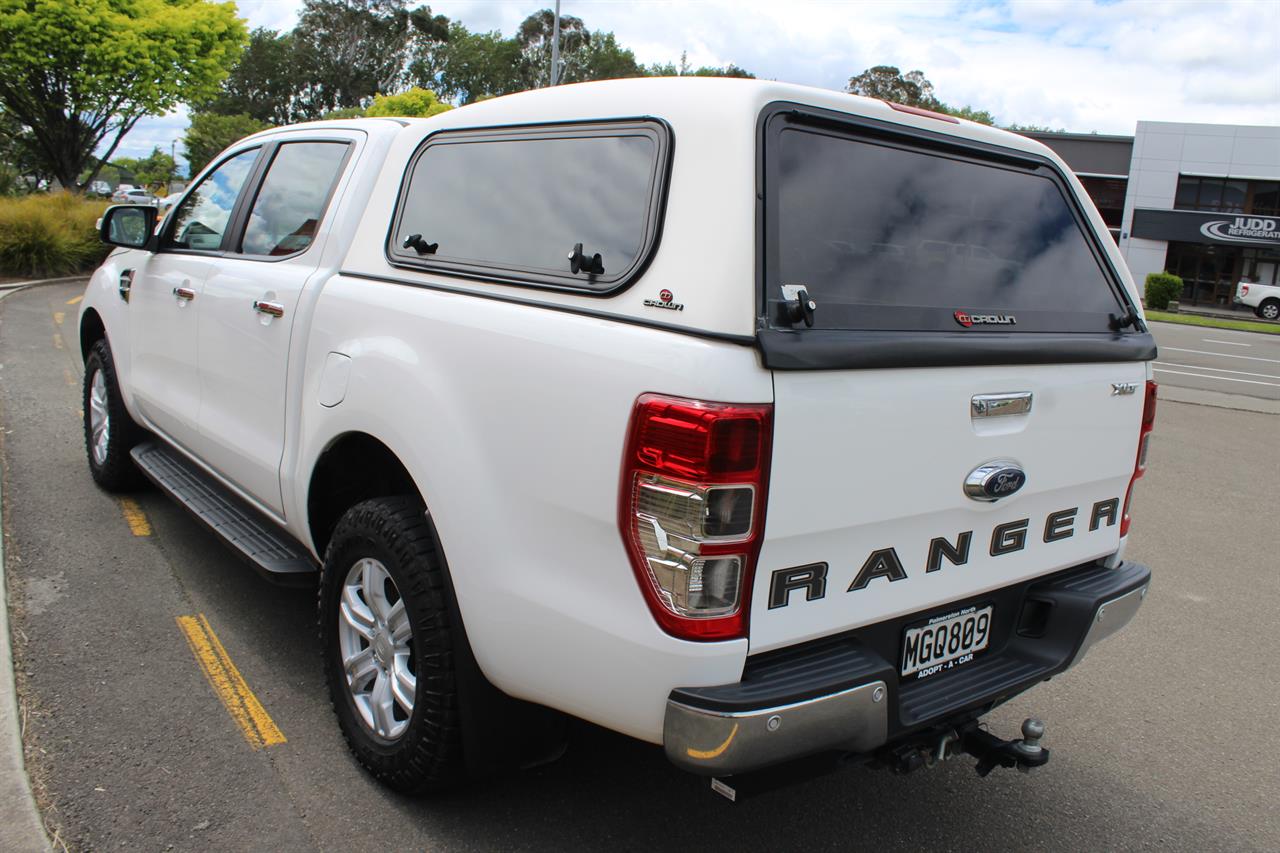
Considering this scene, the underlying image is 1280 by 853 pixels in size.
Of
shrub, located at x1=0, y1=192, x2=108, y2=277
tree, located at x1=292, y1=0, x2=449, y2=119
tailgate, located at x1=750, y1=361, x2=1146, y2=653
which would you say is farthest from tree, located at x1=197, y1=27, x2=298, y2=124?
tailgate, located at x1=750, y1=361, x2=1146, y2=653

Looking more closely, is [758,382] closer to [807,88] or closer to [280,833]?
[807,88]

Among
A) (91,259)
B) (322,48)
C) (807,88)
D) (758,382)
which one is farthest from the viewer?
(322,48)

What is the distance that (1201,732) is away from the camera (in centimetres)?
359

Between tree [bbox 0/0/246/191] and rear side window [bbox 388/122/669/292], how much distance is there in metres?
29.1

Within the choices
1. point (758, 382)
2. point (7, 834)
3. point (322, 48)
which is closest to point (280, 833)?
point (7, 834)

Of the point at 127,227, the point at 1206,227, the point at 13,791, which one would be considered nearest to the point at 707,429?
the point at 13,791

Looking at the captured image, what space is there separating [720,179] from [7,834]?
2481 millimetres

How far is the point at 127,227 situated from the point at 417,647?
320 cm

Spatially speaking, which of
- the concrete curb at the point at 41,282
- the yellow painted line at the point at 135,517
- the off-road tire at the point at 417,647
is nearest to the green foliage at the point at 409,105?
the concrete curb at the point at 41,282

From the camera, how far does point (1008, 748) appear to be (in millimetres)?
2627

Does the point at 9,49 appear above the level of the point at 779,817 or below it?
above

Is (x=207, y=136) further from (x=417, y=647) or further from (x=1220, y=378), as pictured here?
(x=417, y=647)

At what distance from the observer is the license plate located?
8.09 feet

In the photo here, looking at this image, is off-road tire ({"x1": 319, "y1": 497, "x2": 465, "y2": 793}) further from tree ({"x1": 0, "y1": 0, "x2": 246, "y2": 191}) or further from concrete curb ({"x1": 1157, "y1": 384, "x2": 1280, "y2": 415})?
tree ({"x1": 0, "y1": 0, "x2": 246, "y2": 191})
